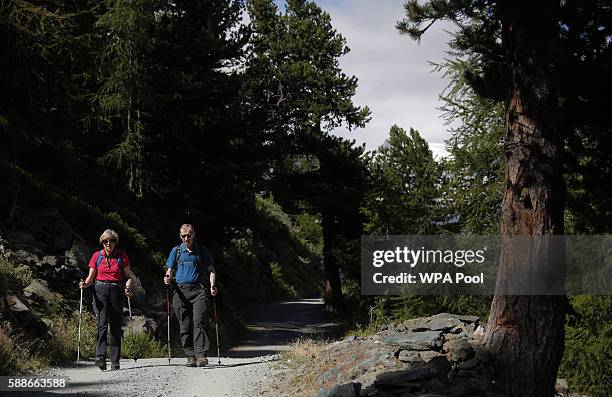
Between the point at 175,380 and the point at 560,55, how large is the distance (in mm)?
6810

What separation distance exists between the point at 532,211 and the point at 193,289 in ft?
17.9

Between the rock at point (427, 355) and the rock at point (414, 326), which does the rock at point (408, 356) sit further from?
the rock at point (414, 326)

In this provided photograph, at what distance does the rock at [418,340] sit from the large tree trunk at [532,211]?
0.95 m

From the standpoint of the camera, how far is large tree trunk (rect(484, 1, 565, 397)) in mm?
8438

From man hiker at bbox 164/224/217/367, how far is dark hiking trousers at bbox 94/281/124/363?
0.96 metres

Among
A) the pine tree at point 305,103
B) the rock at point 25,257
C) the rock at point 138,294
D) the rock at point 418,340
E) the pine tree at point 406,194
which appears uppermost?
the pine tree at point 305,103

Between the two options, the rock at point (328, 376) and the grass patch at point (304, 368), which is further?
the rock at point (328, 376)

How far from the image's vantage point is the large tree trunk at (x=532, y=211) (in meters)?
8.44

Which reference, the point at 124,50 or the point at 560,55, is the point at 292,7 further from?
the point at 560,55

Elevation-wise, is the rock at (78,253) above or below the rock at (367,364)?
Result: above

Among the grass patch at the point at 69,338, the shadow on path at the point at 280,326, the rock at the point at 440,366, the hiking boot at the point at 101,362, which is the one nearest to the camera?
the rock at the point at 440,366

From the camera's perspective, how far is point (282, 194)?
30.9 metres

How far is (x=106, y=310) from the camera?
10.1 metres

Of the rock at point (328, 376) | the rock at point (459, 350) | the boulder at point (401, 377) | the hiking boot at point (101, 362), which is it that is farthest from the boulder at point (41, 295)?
the rock at point (459, 350)
